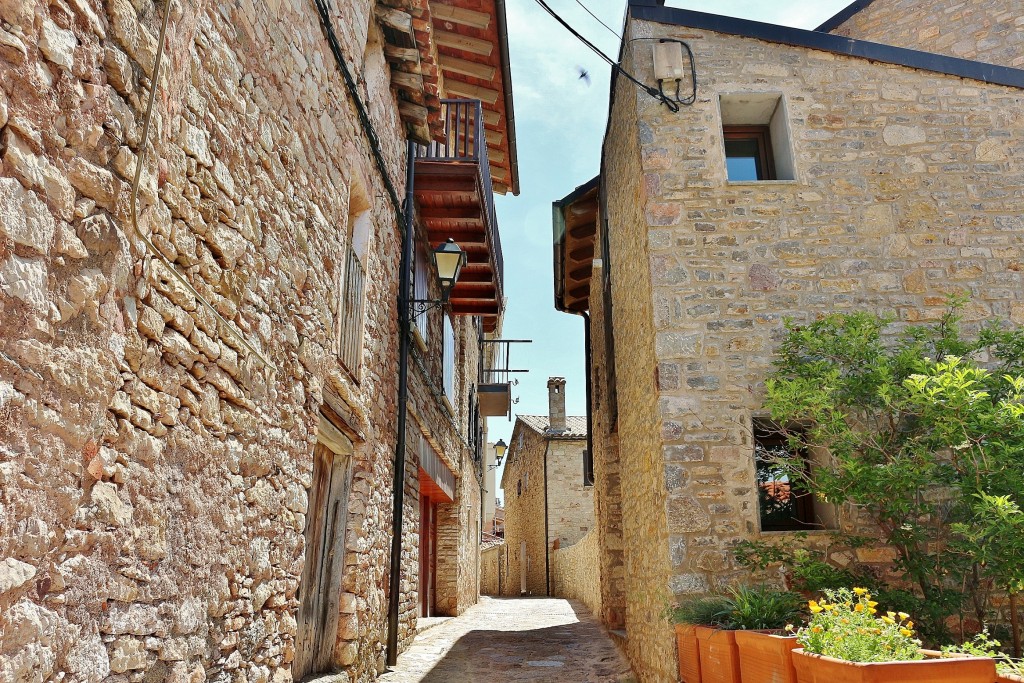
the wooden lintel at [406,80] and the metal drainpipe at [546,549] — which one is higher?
the wooden lintel at [406,80]

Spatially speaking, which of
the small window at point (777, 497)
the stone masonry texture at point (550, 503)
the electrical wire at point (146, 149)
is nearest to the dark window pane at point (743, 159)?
the small window at point (777, 497)

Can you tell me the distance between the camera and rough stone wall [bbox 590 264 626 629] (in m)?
9.15

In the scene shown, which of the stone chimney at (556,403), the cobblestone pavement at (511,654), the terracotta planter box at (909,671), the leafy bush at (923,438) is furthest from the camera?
the stone chimney at (556,403)

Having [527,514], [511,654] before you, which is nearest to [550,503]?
[527,514]

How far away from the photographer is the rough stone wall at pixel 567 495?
2003 centimetres

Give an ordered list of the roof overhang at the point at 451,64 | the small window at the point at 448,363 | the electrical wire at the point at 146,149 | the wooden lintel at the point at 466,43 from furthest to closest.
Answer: the small window at the point at 448,363, the wooden lintel at the point at 466,43, the roof overhang at the point at 451,64, the electrical wire at the point at 146,149

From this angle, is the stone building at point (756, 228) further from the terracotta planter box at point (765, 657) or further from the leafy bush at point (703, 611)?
the terracotta planter box at point (765, 657)

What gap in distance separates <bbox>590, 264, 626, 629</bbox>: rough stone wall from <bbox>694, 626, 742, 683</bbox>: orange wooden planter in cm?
448

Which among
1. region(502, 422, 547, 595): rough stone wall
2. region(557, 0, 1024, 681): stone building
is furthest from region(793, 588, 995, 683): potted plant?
region(502, 422, 547, 595): rough stone wall

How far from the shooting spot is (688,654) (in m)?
4.46

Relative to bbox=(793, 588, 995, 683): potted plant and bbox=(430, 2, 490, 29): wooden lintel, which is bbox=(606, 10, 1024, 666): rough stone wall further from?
bbox=(430, 2, 490, 29): wooden lintel

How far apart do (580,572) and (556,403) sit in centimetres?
762

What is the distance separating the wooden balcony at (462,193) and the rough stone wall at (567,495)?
11.0 metres

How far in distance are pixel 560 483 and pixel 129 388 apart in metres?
18.4
